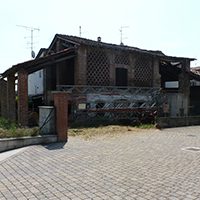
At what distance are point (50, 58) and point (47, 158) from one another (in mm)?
8046

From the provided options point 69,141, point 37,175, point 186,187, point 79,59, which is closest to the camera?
point 186,187

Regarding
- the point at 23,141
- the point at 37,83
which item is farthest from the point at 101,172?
the point at 37,83

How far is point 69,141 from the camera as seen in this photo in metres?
8.20

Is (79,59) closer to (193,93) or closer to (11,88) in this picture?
(11,88)

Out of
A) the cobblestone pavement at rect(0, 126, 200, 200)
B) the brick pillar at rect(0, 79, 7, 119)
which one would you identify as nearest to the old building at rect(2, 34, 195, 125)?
the brick pillar at rect(0, 79, 7, 119)

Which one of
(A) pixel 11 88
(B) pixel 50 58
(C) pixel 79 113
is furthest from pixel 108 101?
(A) pixel 11 88

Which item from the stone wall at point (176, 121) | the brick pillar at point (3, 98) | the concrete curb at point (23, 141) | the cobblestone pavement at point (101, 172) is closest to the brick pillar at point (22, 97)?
the concrete curb at point (23, 141)

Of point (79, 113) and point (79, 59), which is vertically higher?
point (79, 59)

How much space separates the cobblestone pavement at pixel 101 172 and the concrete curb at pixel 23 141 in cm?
40

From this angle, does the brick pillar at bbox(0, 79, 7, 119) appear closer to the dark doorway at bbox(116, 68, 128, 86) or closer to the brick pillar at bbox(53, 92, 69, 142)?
the dark doorway at bbox(116, 68, 128, 86)

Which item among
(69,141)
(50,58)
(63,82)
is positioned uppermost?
(50,58)

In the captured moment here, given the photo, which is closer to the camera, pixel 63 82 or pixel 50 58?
pixel 50 58

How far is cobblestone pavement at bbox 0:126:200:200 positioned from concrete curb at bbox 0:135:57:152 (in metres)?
0.40

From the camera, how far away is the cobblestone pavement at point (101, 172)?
12.5 ft
